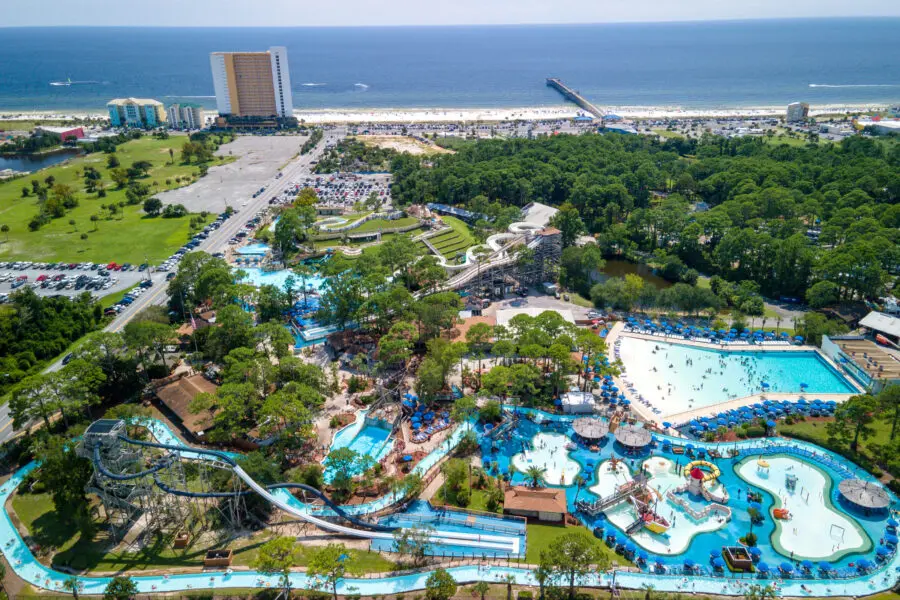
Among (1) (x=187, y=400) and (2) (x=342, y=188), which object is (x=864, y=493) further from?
(2) (x=342, y=188)

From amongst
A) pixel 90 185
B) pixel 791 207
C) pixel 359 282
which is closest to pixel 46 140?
pixel 90 185

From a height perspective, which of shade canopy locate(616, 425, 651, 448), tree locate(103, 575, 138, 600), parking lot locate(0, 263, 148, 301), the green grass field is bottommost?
shade canopy locate(616, 425, 651, 448)

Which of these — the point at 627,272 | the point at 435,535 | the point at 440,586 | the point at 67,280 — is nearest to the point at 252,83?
the point at 67,280

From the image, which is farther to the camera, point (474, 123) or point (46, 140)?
point (474, 123)

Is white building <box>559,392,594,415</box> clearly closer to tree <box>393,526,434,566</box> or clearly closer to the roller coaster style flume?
the roller coaster style flume

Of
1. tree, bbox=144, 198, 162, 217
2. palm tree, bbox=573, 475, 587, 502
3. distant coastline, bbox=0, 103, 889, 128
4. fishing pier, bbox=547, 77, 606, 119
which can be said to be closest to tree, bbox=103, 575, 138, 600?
palm tree, bbox=573, 475, 587, 502

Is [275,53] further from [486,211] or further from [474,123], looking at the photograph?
[486,211]
